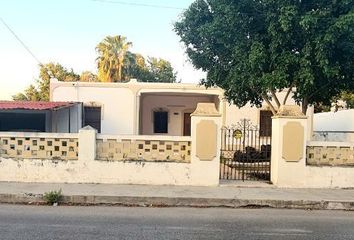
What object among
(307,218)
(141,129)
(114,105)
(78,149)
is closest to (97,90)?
(114,105)

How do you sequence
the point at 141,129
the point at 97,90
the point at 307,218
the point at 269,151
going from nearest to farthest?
the point at 307,218, the point at 269,151, the point at 97,90, the point at 141,129

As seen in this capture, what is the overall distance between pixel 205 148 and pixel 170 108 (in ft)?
54.2

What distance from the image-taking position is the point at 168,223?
26.6ft

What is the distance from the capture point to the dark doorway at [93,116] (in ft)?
83.8

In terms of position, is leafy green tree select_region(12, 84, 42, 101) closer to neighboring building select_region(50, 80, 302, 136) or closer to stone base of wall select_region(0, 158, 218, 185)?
neighboring building select_region(50, 80, 302, 136)

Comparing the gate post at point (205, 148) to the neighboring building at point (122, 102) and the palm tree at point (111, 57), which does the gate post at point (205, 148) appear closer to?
the neighboring building at point (122, 102)

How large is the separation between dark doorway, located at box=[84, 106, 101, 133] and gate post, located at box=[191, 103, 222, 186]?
45.8 feet

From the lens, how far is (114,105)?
25.4m

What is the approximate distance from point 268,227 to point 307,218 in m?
1.54

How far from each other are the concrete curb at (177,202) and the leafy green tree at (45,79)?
3297cm

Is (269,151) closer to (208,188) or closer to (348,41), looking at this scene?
(208,188)

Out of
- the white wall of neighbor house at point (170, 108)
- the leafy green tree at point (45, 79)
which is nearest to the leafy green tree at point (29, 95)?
the leafy green tree at point (45, 79)

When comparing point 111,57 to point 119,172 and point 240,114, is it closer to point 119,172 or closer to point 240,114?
point 240,114

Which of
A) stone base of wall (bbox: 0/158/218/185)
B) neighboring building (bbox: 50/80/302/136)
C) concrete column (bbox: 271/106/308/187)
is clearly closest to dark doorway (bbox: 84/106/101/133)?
neighboring building (bbox: 50/80/302/136)
